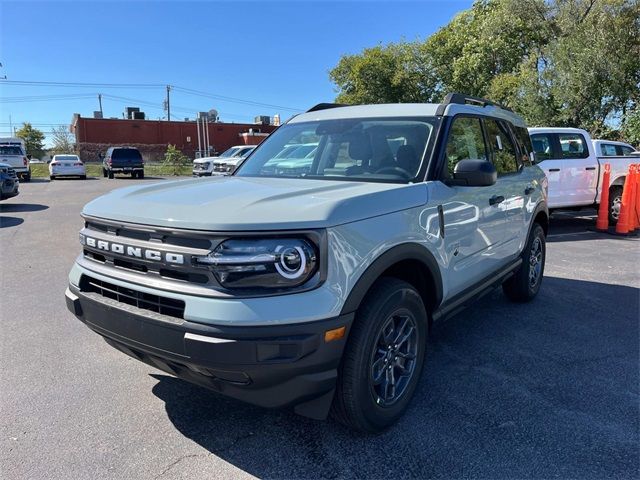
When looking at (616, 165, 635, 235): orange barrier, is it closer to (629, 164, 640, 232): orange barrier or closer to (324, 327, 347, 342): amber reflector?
(629, 164, 640, 232): orange barrier

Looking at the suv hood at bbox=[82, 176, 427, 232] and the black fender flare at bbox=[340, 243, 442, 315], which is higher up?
the suv hood at bbox=[82, 176, 427, 232]

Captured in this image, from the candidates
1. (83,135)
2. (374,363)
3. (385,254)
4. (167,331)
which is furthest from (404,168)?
(83,135)

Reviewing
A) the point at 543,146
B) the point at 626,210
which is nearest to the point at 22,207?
the point at 543,146

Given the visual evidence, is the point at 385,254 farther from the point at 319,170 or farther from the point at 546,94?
the point at 546,94

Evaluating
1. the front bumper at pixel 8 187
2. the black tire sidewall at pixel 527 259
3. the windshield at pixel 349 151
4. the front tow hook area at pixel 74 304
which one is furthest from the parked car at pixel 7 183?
the black tire sidewall at pixel 527 259

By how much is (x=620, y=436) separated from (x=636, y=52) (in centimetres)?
1874

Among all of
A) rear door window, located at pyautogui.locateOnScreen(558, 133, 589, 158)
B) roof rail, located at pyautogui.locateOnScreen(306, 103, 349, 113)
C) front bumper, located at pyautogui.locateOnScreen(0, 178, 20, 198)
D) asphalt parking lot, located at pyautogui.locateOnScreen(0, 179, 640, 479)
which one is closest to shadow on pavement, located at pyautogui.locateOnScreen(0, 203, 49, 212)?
front bumper, located at pyautogui.locateOnScreen(0, 178, 20, 198)

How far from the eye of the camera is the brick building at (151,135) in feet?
161

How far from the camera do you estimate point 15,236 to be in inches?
360

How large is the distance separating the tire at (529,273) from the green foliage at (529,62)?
14521mm

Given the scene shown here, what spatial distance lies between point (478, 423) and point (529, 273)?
8.65ft

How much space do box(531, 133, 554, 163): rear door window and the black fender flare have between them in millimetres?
7547

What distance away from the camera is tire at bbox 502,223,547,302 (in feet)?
16.7

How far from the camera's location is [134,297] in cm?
254
